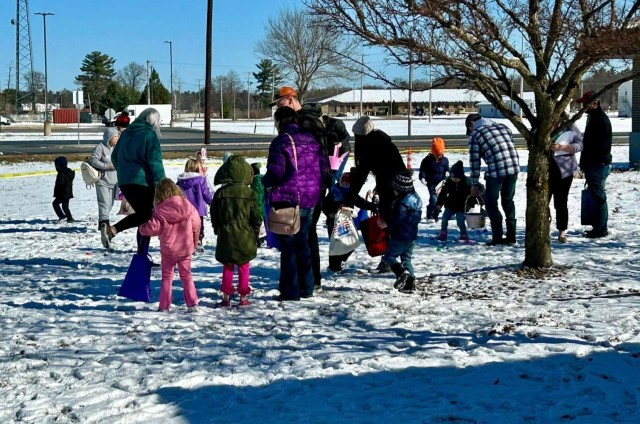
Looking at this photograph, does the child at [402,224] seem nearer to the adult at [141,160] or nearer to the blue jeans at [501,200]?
the adult at [141,160]

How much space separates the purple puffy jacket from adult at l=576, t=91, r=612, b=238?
479 cm

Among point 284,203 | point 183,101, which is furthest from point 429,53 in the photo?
point 183,101

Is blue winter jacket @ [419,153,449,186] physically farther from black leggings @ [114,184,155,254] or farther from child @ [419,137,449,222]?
black leggings @ [114,184,155,254]

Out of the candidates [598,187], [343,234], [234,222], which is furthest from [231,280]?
[598,187]

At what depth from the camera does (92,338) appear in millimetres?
6758

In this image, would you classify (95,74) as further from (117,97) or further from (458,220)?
(458,220)

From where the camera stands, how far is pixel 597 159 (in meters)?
11.1

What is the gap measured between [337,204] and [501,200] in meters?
2.63

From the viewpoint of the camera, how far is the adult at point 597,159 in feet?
36.1

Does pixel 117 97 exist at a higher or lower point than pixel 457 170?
higher

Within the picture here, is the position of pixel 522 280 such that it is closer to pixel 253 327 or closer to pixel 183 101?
pixel 253 327

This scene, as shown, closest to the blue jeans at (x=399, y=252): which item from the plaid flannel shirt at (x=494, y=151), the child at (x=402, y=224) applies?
the child at (x=402, y=224)

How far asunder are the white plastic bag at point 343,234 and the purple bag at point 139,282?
1.96 metres

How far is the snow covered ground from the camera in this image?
507cm
